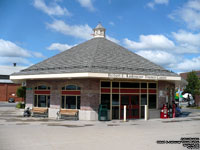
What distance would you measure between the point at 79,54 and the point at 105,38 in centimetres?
592

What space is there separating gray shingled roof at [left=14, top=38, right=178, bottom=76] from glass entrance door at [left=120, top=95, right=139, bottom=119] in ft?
7.55

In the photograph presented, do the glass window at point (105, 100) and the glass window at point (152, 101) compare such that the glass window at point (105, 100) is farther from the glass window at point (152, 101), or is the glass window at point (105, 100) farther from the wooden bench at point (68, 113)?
the glass window at point (152, 101)

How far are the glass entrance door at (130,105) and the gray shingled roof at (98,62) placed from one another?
2.30m

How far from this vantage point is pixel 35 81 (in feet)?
79.1

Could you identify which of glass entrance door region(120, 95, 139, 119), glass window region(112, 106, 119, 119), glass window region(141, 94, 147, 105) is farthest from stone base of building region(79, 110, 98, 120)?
glass window region(141, 94, 147, 105)

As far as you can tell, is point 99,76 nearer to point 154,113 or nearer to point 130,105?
point 130,105

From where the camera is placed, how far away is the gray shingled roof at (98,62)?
2092 cm

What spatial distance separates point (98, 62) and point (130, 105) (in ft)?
15.4

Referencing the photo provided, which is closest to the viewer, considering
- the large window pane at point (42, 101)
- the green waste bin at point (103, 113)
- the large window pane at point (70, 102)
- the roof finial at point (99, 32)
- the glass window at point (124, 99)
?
the green waste bin at point (103, 113)

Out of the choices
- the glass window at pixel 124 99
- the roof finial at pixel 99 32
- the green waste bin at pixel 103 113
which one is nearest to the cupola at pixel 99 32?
the roof finial at pixel 99 32

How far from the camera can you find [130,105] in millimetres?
21859

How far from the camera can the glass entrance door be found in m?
21.6

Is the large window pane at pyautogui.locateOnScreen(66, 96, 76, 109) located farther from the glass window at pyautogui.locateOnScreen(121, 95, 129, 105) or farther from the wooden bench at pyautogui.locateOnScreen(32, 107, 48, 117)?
the glass window at pyautogui.locateOnScreen(121, 95, 129, 105)

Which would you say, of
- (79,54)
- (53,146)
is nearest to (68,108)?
(79,54)
